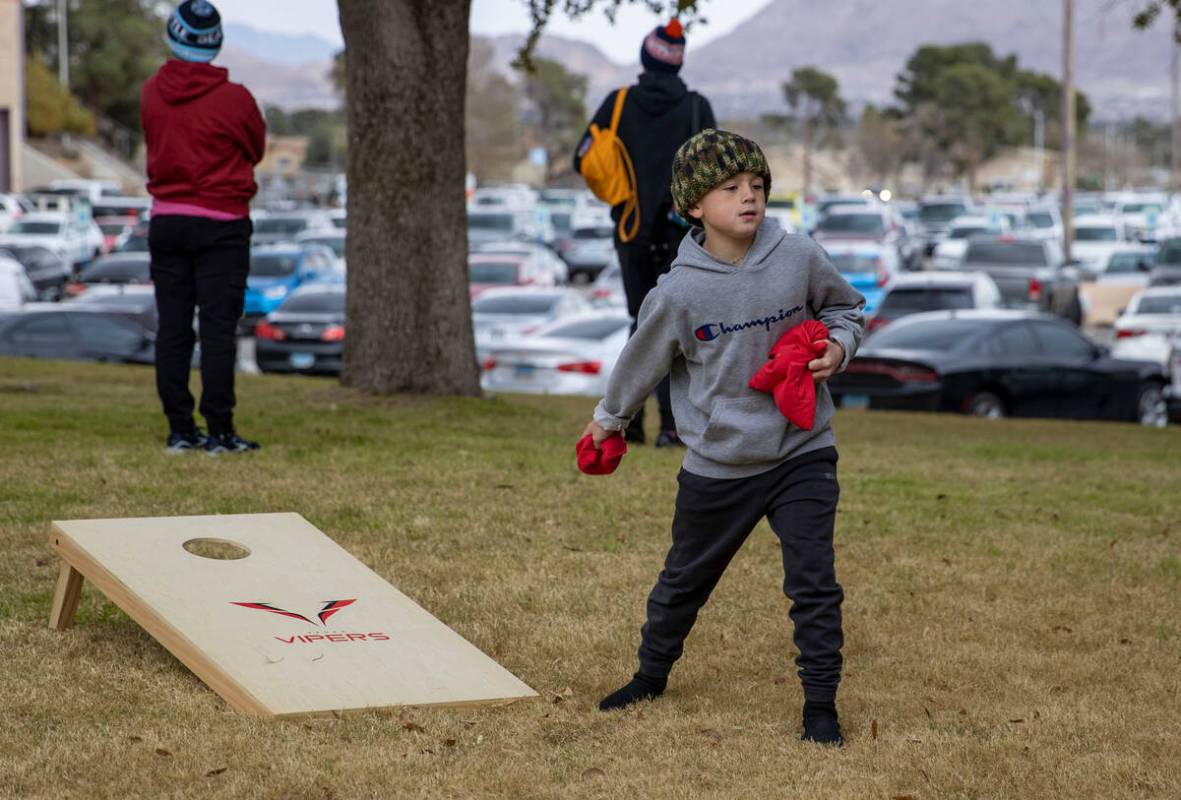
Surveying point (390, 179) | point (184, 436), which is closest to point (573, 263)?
point (390, 179)

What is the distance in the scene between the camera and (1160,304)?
25.6 m

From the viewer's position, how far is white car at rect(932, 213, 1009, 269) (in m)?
41.5

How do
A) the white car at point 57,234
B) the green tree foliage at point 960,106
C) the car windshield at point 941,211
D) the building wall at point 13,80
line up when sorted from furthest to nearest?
the green tree foliage at point 960,106, the building wall at point 13,80, the car windshield at point 941,211, the white car at point 57,234

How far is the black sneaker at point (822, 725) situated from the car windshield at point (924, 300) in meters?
20.6

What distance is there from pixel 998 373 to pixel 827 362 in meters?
12.3

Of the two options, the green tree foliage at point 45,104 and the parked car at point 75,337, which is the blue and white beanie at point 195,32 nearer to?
the parked car at point 75,337

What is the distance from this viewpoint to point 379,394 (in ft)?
36.8

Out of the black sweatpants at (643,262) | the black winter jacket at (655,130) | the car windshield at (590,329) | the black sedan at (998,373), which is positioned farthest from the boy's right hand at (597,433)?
the car windshield at (590,329)

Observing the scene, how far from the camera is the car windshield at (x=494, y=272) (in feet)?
99.1

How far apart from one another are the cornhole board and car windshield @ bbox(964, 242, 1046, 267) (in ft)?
95.0

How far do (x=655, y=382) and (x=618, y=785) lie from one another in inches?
42.0

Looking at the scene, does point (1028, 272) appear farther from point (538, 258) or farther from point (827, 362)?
point (827, 362)

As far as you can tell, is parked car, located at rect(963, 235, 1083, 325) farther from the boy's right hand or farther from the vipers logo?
the boy's right hand

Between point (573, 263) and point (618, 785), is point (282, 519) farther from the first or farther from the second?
point (573, 263)
